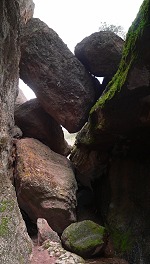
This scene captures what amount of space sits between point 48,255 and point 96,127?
4291mm

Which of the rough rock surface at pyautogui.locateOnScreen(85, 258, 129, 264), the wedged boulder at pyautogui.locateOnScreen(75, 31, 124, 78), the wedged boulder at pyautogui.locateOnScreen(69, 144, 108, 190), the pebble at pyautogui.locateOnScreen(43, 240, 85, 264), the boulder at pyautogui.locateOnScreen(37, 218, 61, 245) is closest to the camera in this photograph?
the pebble at pyautogui.locateOnScreen(43, 240, 85, 264)

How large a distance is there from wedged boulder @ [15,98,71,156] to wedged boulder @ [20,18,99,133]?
93cm

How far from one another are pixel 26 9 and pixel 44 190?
9.72m

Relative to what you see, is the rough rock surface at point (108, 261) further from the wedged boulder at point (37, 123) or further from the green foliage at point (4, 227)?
the wedged boulder at point (37, 123)

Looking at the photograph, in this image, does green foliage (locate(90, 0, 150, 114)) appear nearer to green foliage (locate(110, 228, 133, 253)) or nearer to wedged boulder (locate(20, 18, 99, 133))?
wedged boulder (locate(20, 18, 99, 133))

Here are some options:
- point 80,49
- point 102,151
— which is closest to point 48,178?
point 102,151

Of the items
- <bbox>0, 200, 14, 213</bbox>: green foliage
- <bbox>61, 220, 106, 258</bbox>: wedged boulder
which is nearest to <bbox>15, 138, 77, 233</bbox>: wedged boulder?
<bbox>61, 220, 106, 258</bbox>: wedged boulder

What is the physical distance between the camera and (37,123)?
13.0 meters

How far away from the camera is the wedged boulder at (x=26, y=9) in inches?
531

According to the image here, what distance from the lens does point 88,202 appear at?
41.5 ft

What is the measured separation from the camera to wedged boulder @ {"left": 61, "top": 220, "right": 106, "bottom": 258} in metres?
8.06

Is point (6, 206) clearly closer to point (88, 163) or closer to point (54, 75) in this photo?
point (88, 163)

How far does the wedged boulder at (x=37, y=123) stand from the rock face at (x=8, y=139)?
151 inches

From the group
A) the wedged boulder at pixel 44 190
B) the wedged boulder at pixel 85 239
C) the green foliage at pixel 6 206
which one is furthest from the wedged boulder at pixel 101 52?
the green foliage at pixel 6 206
